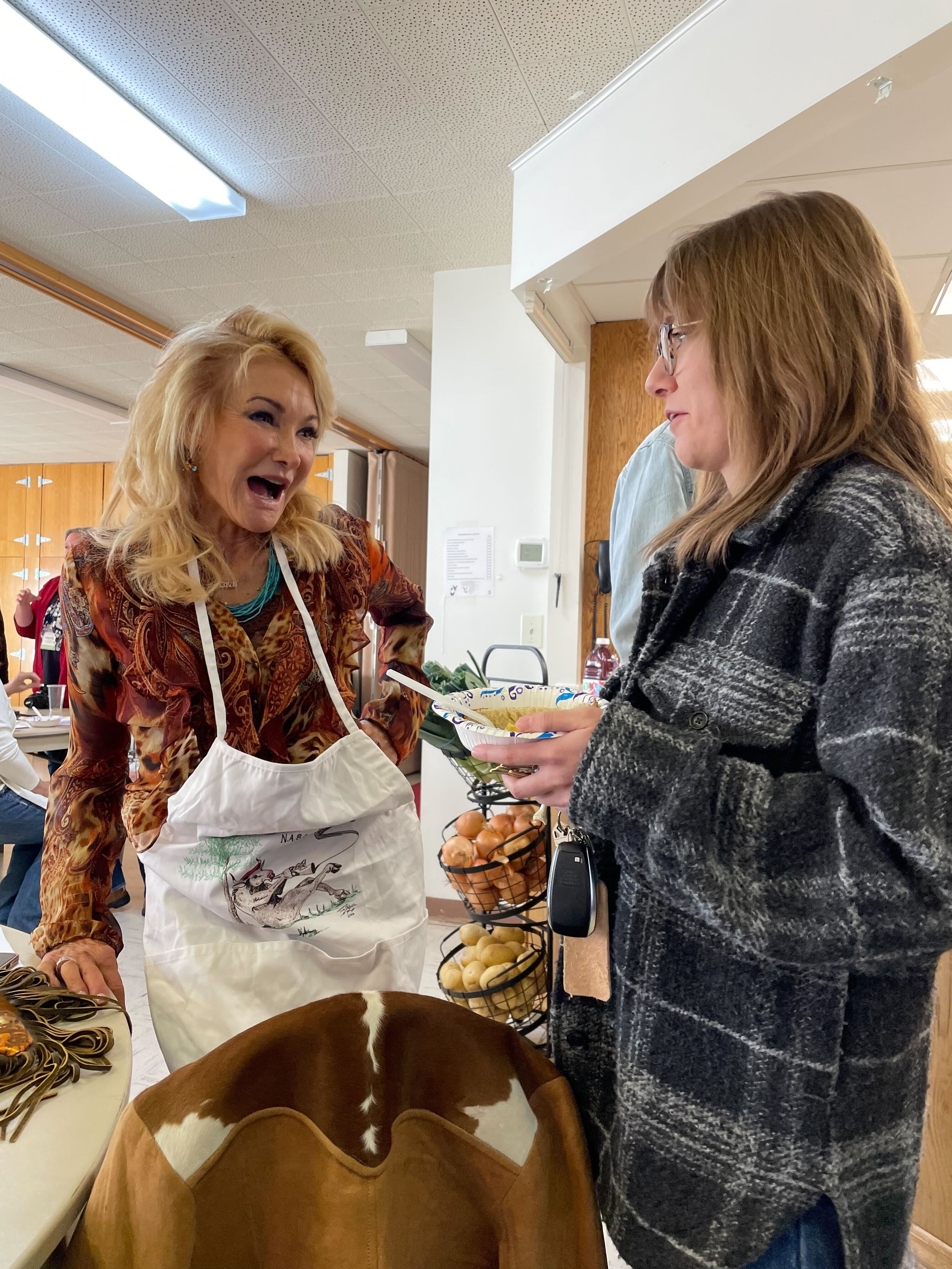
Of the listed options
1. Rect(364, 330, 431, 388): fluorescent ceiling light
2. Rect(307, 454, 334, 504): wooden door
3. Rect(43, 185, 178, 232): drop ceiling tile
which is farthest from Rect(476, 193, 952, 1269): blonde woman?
Rect(307, 454, 334, 504): wooden door

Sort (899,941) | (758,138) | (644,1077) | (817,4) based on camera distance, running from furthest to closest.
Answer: (758,138) → (817,4) → (644,1077) → (899,941)

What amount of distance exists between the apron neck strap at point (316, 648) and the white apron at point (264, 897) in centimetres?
7

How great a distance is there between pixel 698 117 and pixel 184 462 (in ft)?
5.99

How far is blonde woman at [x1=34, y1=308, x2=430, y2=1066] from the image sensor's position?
1096 mm

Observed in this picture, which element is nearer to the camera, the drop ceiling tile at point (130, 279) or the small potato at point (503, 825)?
the small potato at point (503, 825)

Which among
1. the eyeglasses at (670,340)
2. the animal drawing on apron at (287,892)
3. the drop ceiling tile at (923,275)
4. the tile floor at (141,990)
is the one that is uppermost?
the drop ceiling tile at (923,275)

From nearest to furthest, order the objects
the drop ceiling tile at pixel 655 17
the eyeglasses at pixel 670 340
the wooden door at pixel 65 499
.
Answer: the eyeglasses at pixel 670 340
the drop ceiling tile at pixel 655 17
the wooden door at pixel 65 499

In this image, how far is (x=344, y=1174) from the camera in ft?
2.08

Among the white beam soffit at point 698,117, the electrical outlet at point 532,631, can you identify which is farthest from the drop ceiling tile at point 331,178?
the electrical outlet at point 532,631

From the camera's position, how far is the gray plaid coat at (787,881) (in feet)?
1.88

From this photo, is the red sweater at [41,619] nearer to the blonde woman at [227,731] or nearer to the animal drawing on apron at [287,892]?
the blonde woman at [227,731]

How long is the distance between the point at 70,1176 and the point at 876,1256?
64cm

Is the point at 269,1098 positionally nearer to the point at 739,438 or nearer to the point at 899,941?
the point at 899,941

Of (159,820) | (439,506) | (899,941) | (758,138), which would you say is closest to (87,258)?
(439,506)
